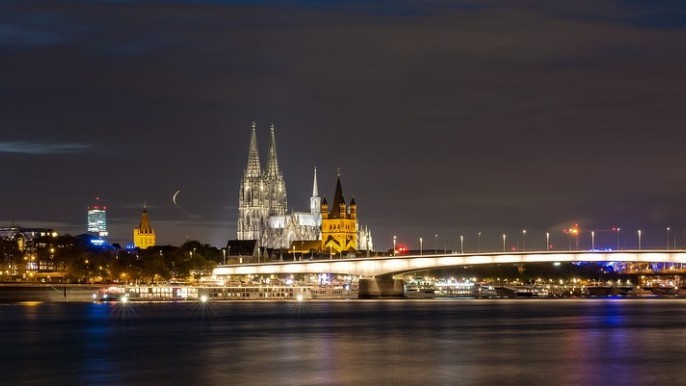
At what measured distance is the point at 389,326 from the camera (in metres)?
115

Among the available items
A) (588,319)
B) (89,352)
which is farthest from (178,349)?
(588,319)

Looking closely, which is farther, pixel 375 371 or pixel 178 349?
pixel 178 349

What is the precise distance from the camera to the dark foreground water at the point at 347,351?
66750mm

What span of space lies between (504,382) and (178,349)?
29.8 meters

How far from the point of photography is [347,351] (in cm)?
8381

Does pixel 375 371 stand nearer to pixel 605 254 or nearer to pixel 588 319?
pixel 588 319

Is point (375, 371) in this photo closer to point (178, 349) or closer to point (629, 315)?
point (178, 349)

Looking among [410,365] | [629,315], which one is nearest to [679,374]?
[410,365]

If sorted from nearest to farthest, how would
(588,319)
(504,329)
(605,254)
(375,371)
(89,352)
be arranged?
(375,371), (89,352), (504,329), (588,319), (605,254)

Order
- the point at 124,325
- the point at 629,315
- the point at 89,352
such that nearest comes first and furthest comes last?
the point at 89,352
the point at 124,325
the point at 629,315

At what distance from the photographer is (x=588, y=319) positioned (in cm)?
12838

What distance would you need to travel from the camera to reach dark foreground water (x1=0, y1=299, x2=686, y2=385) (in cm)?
6675

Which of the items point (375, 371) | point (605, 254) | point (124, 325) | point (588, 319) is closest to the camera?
point (375, 371)

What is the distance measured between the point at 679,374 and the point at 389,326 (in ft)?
163
